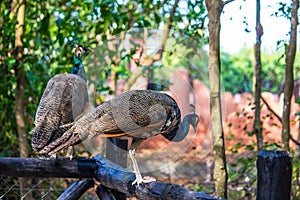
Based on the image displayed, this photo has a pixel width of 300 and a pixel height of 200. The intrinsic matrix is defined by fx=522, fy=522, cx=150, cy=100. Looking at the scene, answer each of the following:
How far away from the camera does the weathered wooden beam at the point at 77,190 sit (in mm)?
2564

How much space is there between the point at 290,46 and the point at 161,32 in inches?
66.5

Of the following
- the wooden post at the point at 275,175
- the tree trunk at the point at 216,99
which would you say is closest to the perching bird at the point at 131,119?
the tree trunk at the point at 216,99

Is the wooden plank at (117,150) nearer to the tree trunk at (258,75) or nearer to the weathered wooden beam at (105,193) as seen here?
the weathered wooden beam at (105,193)

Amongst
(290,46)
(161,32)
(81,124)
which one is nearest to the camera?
(81,124)

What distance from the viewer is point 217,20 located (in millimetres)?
2375

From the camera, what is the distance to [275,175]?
1357 mm

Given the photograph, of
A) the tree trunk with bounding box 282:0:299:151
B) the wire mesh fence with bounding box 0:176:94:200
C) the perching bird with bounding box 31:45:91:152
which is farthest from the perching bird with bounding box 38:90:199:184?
the wire mesh fence with bounding box 0:176:94:200

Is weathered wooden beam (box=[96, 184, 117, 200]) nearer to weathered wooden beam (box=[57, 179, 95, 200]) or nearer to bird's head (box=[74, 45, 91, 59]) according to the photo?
weathered wooden beam (box=[57, 179, 95, 200])

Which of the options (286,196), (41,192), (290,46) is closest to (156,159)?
(41,192)

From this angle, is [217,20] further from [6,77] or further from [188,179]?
[188,179]

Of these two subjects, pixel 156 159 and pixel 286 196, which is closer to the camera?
pixel 286 196

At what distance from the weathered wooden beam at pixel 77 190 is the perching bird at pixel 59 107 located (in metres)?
0.30

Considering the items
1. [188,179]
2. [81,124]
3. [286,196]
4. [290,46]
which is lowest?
[188,179]

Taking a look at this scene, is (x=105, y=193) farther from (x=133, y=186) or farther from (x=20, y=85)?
(x=20, y=85)
